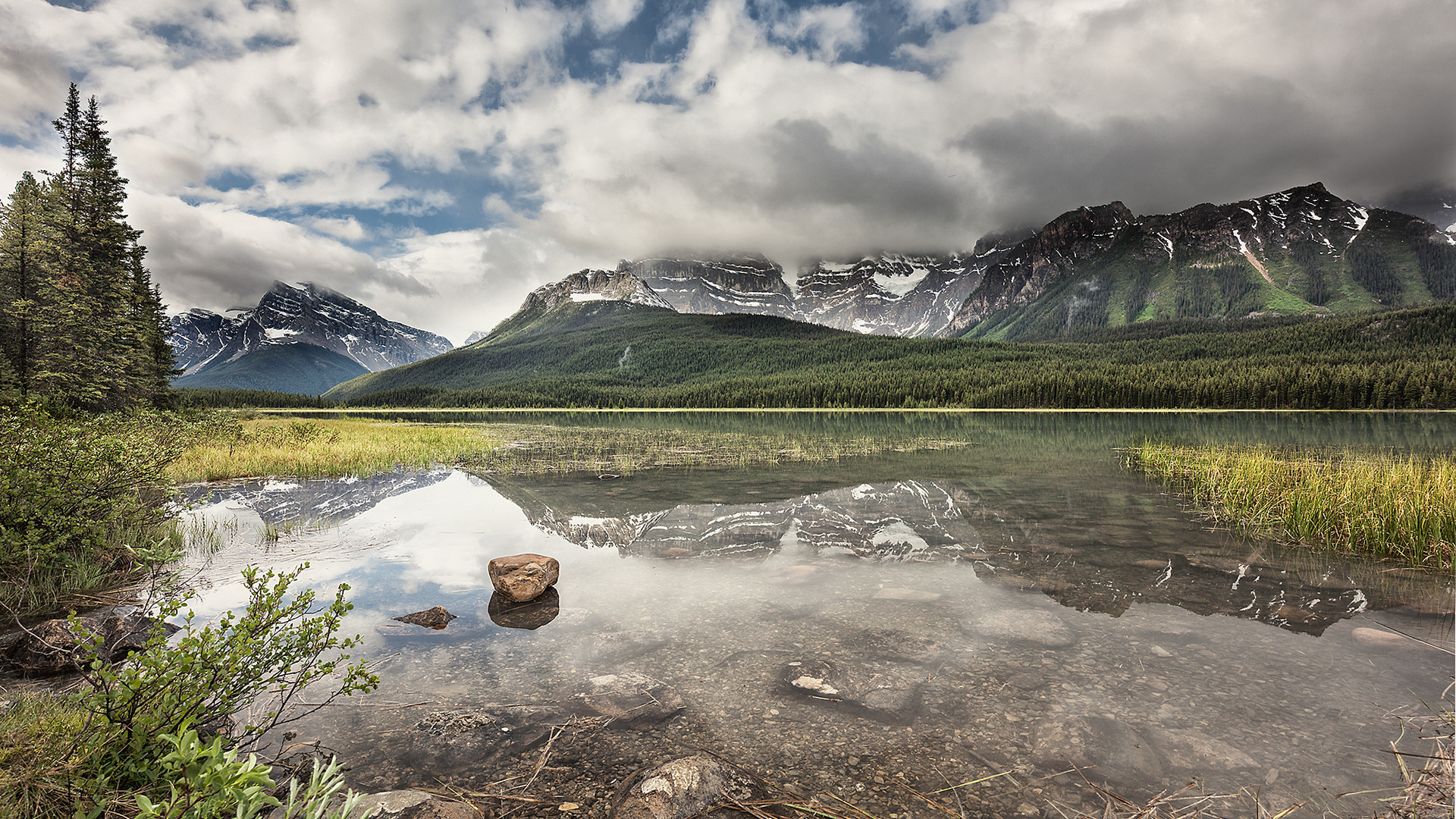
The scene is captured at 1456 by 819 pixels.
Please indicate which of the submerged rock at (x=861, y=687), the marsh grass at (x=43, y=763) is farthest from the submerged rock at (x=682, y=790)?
the marsh grass at (x=43, y=763)

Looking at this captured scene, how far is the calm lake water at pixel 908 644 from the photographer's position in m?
5.82

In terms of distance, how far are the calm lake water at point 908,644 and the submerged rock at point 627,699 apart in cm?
21

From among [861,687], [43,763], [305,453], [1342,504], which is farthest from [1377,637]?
[305,453]

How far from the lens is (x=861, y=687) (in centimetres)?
752

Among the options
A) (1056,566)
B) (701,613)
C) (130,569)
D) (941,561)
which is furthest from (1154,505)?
(130,569)

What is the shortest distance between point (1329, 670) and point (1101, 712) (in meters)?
3.77

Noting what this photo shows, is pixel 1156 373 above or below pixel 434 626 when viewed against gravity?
above

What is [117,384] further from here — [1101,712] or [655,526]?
[1101,712]

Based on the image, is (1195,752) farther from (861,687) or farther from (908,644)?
(908,644)

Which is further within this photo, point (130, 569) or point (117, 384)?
point (117, 384)

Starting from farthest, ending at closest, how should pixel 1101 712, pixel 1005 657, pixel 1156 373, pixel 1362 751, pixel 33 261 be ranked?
pixel 1156 373, pixel 33 261, pixel 1005 657, pixel 1101 712, pixel 1362 751

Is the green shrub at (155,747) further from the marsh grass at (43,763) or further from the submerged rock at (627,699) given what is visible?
the submerged rock at (627,699)

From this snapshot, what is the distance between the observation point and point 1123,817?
5.00 meters

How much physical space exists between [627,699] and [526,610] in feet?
13.5
